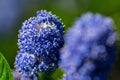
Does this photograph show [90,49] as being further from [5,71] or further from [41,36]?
[5,71]

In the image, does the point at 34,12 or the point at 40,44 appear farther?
the point at 34,12

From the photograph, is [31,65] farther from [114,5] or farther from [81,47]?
[114,5]

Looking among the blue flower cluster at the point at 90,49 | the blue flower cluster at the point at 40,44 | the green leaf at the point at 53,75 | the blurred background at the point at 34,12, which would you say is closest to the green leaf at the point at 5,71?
the blue flower cluster at the point at 40,44

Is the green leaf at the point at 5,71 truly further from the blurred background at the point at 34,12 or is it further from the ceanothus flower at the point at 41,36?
the blurred background at the point at 34,12


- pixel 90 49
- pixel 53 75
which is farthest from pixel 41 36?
pixel 90 49

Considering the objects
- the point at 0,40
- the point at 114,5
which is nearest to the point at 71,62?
the point at 114,5

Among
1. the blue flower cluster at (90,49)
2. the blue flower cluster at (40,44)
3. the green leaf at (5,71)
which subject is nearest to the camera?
the blue flower cluster at (90,49)
